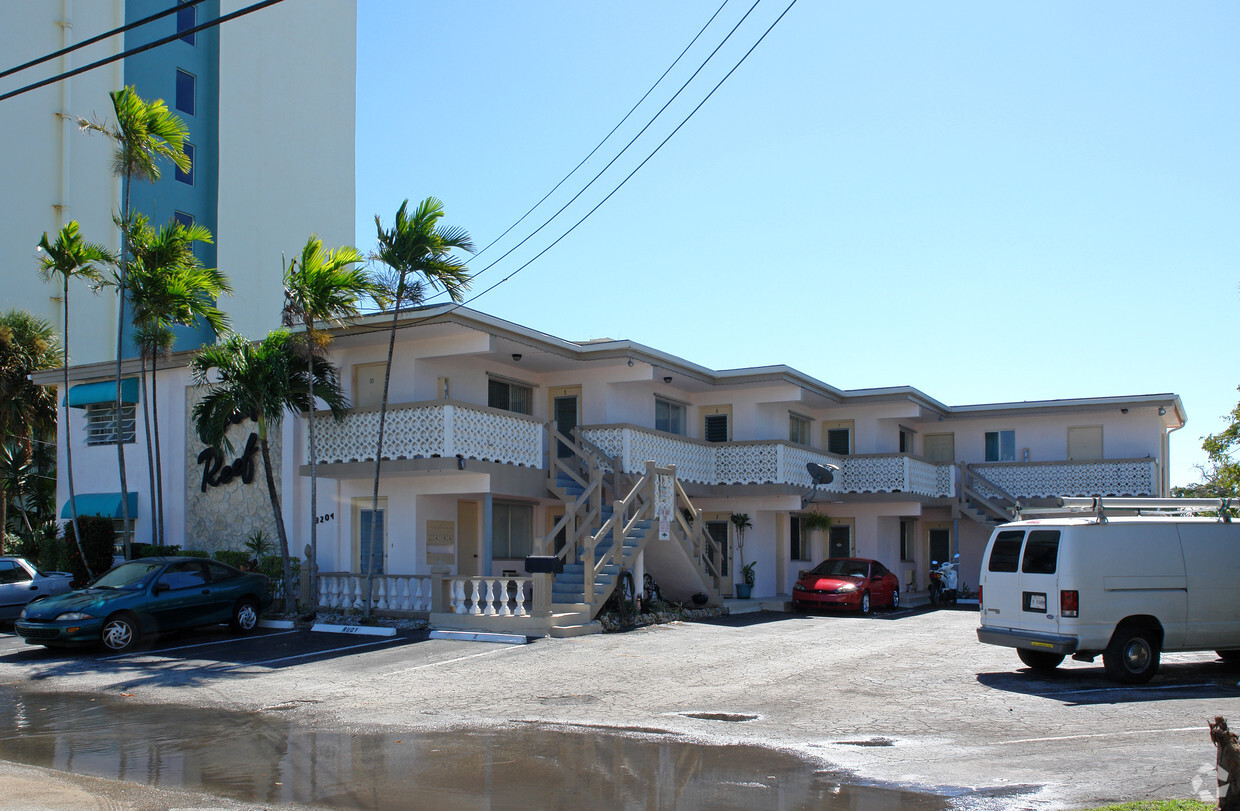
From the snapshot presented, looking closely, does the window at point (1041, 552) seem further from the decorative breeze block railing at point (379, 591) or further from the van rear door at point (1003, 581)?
the decorative breeze block railing at point (379, 591)

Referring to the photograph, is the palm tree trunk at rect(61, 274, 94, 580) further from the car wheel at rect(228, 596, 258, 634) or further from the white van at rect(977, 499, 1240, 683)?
the white van at rect(977, 499, 1240, 683)

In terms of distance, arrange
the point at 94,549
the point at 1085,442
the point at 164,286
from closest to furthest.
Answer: the point at 164,286 < the point at 94,549 < the point at 1085,442

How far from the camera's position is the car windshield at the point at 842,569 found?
26.4m

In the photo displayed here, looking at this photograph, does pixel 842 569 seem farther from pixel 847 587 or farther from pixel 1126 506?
pixel 1126 506

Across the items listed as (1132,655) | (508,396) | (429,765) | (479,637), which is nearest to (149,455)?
(508,396)

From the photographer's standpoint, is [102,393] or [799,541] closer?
[102,393]

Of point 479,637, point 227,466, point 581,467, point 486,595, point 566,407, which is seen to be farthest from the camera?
point 566,407

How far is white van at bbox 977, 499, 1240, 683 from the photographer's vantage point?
13.2m

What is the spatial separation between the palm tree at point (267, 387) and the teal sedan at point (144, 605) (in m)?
1.42

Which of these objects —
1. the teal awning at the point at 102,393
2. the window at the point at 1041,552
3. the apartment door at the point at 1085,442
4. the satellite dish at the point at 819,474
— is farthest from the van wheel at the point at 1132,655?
the apartment door at the point at 1085,442

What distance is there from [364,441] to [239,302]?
23431mm

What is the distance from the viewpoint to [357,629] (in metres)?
18.9

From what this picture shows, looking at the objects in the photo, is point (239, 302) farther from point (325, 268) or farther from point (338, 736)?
point (338, 736)

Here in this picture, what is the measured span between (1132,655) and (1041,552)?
5.36ft
